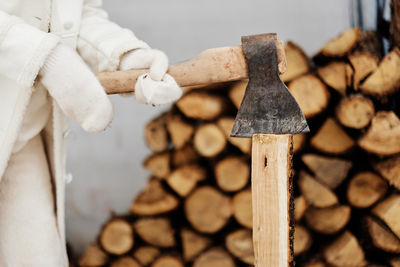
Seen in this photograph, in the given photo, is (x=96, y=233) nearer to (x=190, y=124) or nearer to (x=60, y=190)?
(x=190, y=124)

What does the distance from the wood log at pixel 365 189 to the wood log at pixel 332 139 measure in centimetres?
9

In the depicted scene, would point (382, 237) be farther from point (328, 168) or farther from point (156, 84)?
point (156, 84)

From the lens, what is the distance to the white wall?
1.45m

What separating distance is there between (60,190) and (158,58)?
15.5 inches

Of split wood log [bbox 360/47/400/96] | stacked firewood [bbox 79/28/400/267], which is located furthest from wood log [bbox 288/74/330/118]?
split wood log [bbox 360/47/400/96]

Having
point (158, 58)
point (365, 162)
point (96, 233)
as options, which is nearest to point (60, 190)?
point (158, 58)

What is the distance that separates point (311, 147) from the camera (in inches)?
54.2

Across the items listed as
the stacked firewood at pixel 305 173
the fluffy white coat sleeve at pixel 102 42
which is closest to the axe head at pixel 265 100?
the fluffy white coat sleeve at pixel 102 42

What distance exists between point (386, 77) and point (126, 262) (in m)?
1.04

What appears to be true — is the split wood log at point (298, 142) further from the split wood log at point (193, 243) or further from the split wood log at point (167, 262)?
the split wood log at point (167, 262)

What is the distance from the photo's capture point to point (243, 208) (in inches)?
55.4

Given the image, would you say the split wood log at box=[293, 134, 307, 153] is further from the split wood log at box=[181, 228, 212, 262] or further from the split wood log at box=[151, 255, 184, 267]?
the split wood log at box=[151, 255, 184, 267]

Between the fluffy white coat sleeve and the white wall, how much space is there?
52 centimetres

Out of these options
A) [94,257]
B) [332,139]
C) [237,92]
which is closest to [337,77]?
[332,139]
